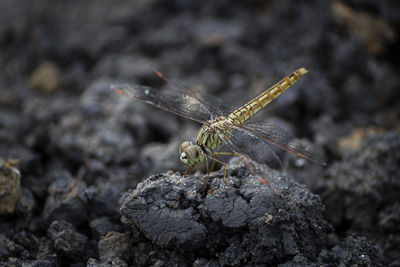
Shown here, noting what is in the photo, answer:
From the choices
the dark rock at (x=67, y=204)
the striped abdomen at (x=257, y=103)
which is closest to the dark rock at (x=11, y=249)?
the dark rock at (x=67, y=204)

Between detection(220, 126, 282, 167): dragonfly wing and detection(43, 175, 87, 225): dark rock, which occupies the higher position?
detection(220, 126, 282, 167): dragonfly wing

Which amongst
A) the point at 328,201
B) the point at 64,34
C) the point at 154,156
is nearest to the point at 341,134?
the point at 328,201

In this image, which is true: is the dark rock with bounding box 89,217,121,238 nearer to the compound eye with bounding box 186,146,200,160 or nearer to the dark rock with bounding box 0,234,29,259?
the dark rock with bounding box 0,234,29,259

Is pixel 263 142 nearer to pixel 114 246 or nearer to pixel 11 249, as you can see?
pixel 114 246

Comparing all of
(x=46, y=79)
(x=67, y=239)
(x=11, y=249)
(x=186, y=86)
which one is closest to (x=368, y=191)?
(x=186, y=86)

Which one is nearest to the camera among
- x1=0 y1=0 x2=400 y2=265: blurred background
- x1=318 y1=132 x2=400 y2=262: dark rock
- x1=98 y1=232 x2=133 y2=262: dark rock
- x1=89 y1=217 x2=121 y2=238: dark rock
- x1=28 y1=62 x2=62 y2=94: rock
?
x1=98 y1=232 x2=133 y2=262: dark rock

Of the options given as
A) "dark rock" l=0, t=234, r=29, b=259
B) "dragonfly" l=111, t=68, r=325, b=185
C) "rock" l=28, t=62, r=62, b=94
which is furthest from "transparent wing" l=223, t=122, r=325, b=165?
"rock" l=28, t=62, r=62, b=94
